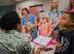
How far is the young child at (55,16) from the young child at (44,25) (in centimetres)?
6

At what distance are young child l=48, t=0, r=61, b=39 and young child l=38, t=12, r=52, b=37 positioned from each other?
6cm

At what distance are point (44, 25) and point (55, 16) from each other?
22 cm

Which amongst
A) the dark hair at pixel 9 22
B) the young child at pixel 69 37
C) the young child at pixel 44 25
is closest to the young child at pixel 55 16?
the young child at pixel 44 25

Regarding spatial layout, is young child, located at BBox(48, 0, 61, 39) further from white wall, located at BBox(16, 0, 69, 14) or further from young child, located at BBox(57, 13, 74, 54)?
young child, located at BBox(57, 13, 74, 54)

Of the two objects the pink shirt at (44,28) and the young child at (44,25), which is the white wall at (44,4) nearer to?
the young child at (44,25)

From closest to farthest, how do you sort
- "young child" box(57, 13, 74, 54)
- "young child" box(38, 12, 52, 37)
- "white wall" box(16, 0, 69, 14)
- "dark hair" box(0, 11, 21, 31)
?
→ "dark hair" box(0, 11, 21, 31)
"young child" box(57, 13, 74, 54)
"white wall" box(16, 0, 69, 14)
"young child" box(38, 12, 52, 37)

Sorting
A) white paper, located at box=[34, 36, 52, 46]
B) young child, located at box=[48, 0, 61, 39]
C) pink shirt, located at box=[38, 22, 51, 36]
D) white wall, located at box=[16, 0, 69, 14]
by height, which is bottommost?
white paper, located at box=[34, 36, 52, 46]

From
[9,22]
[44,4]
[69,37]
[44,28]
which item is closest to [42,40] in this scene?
[44,28]

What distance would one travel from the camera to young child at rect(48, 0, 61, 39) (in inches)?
132

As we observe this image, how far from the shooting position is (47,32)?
11.3 feet

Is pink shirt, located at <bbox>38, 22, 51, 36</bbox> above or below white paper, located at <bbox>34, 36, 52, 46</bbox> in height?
above

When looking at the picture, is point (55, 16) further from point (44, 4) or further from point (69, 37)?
point (69, 37)

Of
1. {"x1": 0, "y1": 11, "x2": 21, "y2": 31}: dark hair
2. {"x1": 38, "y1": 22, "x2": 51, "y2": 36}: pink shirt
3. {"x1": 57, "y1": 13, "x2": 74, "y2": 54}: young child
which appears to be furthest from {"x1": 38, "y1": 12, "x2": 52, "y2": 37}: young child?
{"x1": 0, "y1": 11, "x2": 21, "y2": 31}: dark hair

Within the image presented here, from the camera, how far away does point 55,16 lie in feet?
11.1
